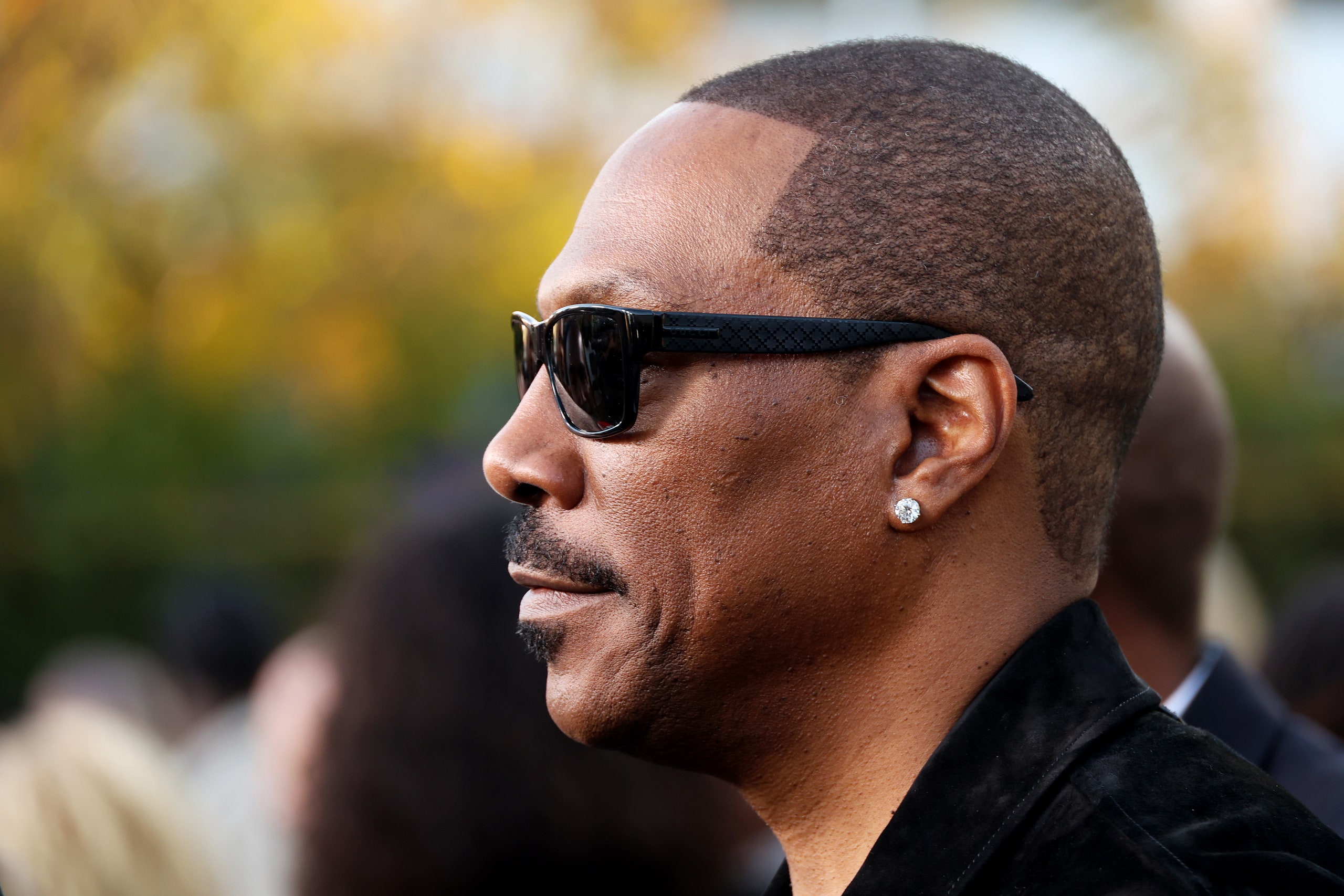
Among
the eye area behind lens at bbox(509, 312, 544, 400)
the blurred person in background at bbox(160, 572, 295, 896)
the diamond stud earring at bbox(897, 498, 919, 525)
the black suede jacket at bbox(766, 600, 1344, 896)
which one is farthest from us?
the blurred person in background at bbox(160, 572, 295, 896)

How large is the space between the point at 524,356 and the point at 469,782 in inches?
44.5

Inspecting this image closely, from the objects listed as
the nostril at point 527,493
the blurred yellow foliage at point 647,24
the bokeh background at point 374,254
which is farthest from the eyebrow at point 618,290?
the blurred yellow foliage at point 647,24

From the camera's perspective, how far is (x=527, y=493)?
7.27 feet

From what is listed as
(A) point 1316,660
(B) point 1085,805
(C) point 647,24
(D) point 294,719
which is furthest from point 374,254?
(B) point 1085,805

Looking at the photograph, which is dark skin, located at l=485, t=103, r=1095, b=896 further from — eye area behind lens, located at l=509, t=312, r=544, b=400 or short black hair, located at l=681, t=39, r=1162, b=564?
eye area behind lens, located at l=509, t=312, r=544, b=400

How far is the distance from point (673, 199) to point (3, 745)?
2.56 metres

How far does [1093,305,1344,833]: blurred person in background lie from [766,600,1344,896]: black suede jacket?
147cm

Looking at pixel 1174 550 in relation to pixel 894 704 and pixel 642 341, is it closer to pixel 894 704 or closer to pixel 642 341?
pixel 894 704

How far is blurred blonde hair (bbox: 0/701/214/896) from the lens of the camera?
3.12 m

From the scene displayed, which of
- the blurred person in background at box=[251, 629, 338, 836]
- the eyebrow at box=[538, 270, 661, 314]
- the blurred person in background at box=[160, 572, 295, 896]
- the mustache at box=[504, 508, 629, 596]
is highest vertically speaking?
the eyebrow at box=[538, 270, 661, 314]

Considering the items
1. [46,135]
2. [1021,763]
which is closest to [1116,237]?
[1021,763]

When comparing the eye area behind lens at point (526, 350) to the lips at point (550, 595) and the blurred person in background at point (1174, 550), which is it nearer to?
A: the lips at point (550, 595)

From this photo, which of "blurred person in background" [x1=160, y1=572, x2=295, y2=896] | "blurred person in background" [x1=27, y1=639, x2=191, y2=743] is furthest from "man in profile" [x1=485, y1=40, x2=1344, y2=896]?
"blurred person in background" [x1=27, y1=639, x2=191, y2=743]

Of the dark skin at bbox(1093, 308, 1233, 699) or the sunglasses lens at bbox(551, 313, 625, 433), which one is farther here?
the dark skin at bbox(1093, 308, 1233, 699)
